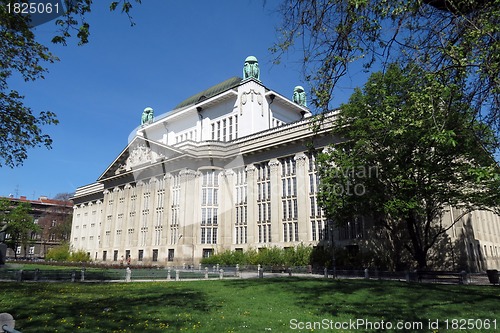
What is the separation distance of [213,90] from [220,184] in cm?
2276

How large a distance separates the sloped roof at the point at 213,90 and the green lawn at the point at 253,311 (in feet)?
160

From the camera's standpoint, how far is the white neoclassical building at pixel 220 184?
145 ft

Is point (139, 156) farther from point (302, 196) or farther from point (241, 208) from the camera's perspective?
point (302, 196)

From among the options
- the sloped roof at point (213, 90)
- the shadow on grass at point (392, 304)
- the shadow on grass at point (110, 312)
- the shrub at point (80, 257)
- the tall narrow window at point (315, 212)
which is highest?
the sloped roof at point (213, 90)

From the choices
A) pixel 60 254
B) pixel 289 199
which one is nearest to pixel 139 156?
pixel 60 254

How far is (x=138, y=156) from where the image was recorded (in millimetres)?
63250

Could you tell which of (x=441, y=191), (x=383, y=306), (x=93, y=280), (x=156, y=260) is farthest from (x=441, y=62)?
(x=156, y=260)

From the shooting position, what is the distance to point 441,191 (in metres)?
26.0

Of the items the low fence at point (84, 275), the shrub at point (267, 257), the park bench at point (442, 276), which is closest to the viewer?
the park bench at point (442, 276)

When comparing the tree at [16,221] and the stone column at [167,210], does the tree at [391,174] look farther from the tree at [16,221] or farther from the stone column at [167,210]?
the tree at [16,221]

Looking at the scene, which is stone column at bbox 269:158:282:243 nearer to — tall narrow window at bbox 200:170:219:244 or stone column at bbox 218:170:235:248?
stone column at bbox 218:170:235:248

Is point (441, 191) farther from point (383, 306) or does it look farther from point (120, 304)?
point (120, 304)

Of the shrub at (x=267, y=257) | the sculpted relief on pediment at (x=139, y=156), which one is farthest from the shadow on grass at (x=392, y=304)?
the sculpted relief on pediment at (x=139, y=156)

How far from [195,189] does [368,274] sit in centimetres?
2992
